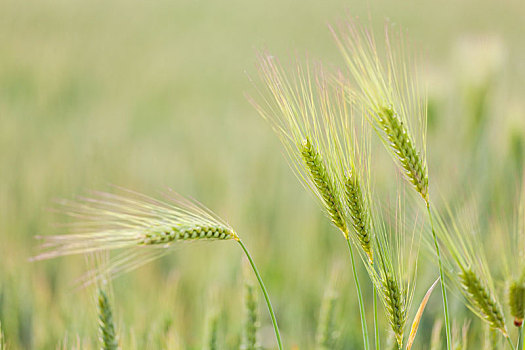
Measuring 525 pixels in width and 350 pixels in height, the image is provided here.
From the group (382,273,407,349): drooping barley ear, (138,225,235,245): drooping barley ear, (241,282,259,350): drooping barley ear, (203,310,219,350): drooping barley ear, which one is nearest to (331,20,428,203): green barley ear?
(382,273,407,349): drooping barley ear

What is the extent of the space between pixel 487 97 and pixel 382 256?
1483 mm

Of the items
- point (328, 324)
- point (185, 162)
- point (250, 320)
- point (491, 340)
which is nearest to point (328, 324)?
point (328, 324)

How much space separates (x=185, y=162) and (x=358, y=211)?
2.39 meters

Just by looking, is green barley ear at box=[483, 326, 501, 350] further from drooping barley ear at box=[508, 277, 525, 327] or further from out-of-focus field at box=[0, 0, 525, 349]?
out-of-focus field at box=[0, 0, 525, 349]

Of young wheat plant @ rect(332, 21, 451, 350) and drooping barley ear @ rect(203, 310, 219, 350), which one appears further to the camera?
drooping barley ear @ rect(203, 310, 219, 350)

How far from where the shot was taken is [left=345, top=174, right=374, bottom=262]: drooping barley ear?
2.56 ft

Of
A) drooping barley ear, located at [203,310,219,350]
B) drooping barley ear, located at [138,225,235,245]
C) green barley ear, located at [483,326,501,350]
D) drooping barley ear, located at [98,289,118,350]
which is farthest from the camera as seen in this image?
drooping barley ear, located at [203,310,219,350]

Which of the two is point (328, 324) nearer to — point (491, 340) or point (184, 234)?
point (491, 340)

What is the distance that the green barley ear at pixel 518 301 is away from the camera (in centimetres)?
82

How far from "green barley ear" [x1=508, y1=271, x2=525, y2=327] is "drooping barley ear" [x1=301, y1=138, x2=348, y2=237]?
0.90ft

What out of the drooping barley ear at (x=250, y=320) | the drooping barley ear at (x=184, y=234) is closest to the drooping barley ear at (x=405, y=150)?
the drooping barley ear at (x=184, y=234)

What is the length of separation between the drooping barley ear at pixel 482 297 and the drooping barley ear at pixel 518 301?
3 cm

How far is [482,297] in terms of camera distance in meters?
0.80

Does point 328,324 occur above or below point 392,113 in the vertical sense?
below
